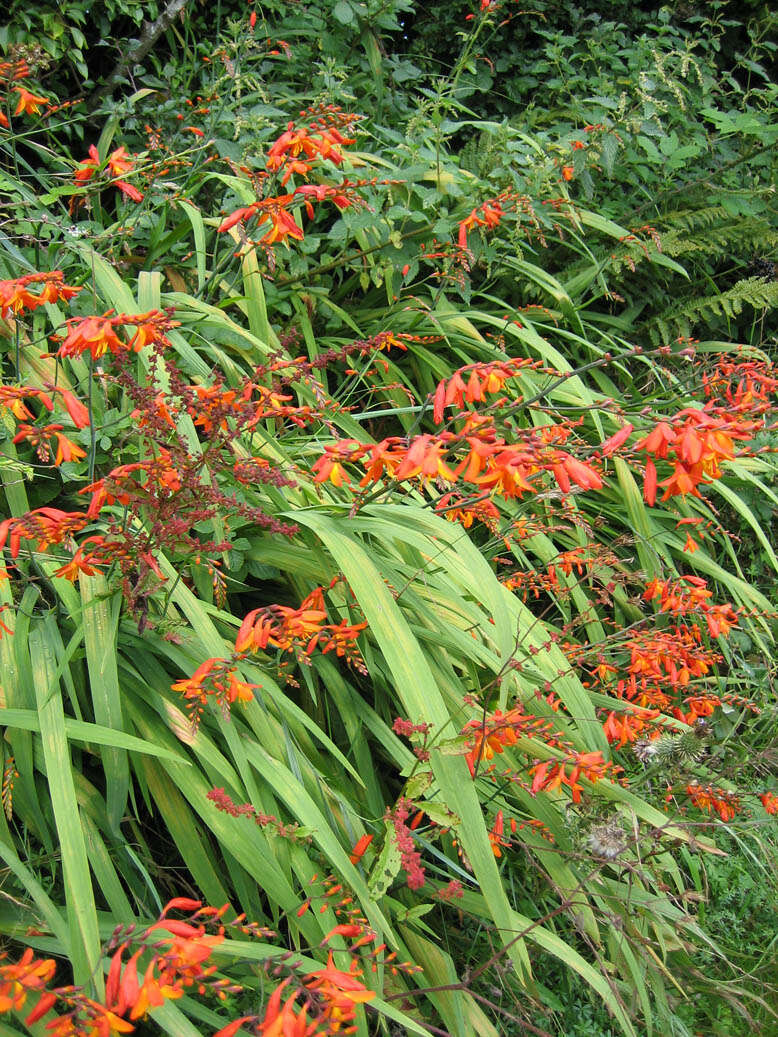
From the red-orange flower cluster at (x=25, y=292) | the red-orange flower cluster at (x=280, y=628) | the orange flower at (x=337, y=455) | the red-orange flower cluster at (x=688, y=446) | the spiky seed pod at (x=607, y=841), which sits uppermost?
the red-orange flower cluster at (x=25, y=292)

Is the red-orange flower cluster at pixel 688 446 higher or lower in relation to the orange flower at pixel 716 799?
higher

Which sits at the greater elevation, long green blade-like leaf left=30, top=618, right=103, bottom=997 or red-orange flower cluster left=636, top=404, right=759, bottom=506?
red-orange flower cluster left=636, top=404, right=759, bottom=506

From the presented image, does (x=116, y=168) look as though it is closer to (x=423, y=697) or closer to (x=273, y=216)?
(x=273, y=216)

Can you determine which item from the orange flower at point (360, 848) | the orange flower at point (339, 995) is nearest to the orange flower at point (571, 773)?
the orange flower at point (360, 848)

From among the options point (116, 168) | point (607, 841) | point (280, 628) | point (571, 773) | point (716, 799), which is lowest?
point (716, 799)

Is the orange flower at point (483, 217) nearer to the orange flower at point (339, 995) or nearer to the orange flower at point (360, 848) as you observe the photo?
the orange flower at point (360, 848)

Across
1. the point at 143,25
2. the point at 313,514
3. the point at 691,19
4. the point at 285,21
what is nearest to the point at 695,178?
the point at 691,19

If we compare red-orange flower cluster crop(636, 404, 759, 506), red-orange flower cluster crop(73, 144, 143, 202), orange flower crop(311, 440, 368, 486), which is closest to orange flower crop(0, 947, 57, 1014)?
orange flower crop(311, 440, 368, 486)

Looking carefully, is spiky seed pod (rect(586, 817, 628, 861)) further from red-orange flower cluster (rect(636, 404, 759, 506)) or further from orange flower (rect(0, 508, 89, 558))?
orange flower (rect(0, 508, 89, 558))

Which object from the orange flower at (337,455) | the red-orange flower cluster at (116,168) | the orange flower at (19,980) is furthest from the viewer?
the red-orange flower cluster at (116,168)

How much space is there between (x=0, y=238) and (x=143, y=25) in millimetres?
1709

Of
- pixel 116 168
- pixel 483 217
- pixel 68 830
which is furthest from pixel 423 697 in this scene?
pixel 483 217

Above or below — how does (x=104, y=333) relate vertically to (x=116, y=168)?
below

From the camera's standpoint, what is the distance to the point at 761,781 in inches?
97.7
